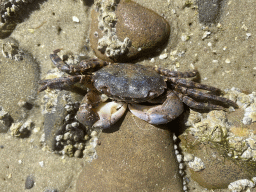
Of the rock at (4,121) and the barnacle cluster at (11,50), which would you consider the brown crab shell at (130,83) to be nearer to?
the barnacle cluster at (11,50)

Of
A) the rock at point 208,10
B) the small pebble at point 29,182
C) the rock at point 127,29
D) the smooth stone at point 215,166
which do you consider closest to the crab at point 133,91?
the rock at point 127,29

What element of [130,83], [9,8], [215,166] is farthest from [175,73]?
[9,8]

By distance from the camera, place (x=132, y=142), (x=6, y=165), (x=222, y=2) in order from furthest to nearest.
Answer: (x=6, y=165), (x=222, y=2), (x=132, y=142)

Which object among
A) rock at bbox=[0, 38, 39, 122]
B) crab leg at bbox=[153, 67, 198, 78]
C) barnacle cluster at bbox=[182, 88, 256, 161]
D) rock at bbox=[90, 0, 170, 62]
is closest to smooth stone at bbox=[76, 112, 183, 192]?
barnacle cluster at bbox=[182, 88, 256, 161]

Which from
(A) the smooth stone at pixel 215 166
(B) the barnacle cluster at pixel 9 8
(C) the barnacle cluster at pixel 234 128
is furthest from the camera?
(B) the barnacle cluster at pixel 9 8

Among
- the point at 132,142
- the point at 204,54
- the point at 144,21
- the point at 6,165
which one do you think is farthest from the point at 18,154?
the point at 204,54

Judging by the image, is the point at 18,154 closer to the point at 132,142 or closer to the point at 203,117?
the point at 132,142

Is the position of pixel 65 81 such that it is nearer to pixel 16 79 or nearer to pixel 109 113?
pixel 109 113

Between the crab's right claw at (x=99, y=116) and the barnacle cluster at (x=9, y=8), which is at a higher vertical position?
the barnacle cluster at (x=9, y=8)
